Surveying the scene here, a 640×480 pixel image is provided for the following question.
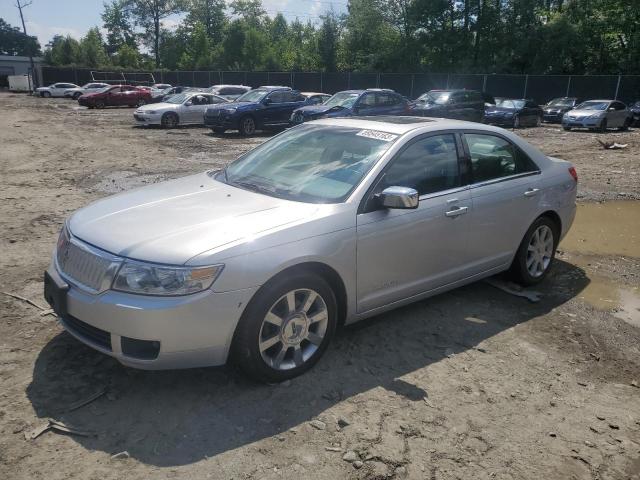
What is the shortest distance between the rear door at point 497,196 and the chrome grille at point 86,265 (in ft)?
9.21

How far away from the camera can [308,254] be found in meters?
3.45

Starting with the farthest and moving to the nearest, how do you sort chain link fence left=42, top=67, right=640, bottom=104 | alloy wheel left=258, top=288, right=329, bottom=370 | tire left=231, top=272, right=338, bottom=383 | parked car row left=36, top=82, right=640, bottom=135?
chain link fence left=42, top=67, right=640, bottom=104, parked car row left=36, top=82, right=640, bottom=135, alloy wheel left=258, top=288, right=329, bottom=370, tire left=231, top=272, right=338, bottom=383

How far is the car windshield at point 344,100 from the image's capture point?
728 inches

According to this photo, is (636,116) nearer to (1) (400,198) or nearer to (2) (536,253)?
(2) (536,253)

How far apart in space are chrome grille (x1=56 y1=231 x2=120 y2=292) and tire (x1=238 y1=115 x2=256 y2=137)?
16874 millimetres

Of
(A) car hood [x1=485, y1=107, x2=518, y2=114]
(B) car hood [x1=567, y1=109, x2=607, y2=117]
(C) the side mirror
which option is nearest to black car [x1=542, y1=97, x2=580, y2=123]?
(B) car hood [x1=567, y1=109, x2=607, y2=117]

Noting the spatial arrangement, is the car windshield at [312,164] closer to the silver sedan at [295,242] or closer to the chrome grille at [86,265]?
the silver sedan at [295,242]

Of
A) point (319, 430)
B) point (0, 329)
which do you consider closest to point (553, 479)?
point (319, 430)

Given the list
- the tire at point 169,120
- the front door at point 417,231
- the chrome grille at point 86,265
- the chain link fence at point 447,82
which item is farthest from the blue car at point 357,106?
the chain link fence at point 447,82

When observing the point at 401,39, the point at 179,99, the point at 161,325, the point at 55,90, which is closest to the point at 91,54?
the point at 55,90

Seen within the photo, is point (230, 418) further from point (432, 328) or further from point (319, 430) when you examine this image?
point (432, 328)

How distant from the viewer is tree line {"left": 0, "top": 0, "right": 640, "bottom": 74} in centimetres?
4322

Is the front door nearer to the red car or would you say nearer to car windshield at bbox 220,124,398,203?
car windshield at bbox 220,124,398,203

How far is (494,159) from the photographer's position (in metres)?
4.93
